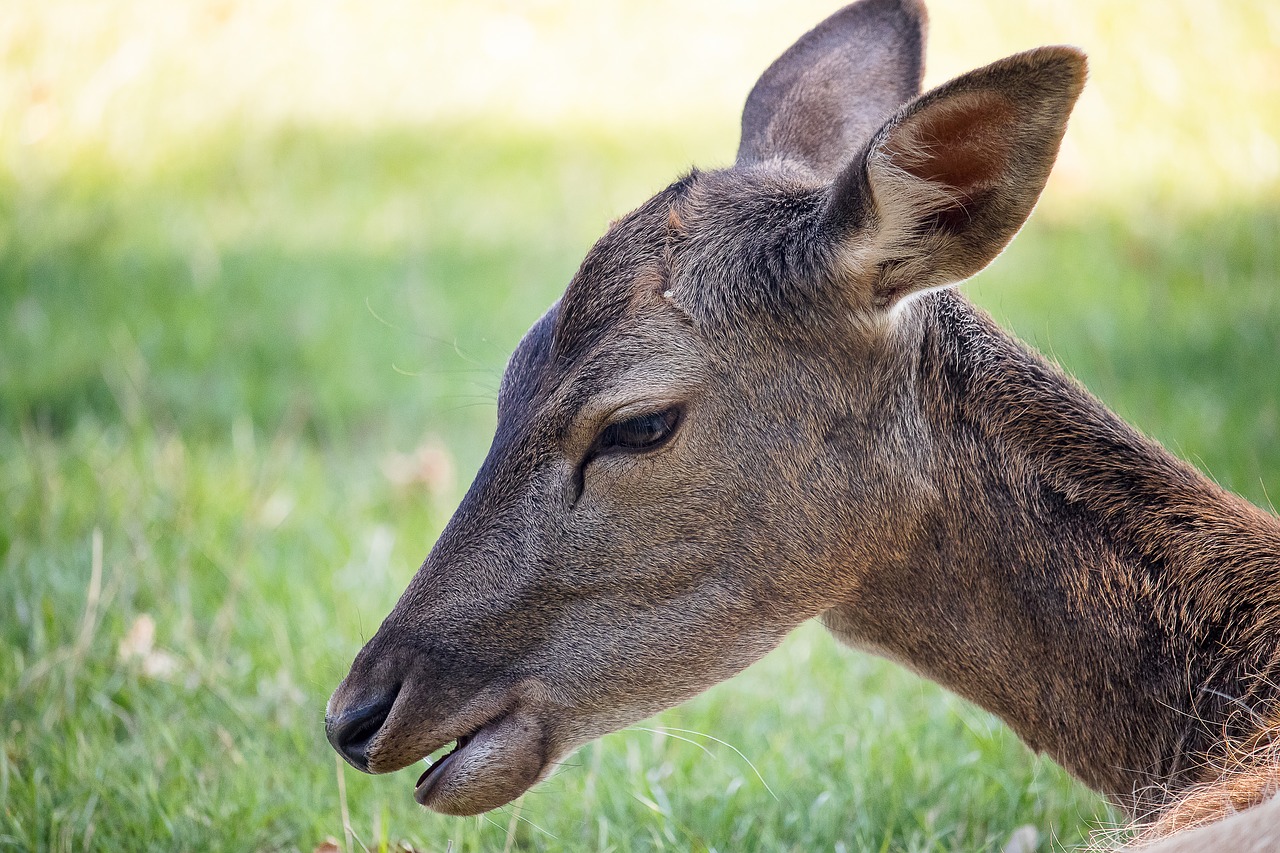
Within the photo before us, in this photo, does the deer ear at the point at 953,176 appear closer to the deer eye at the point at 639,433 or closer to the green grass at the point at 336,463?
the deer eye at the point at 639,433

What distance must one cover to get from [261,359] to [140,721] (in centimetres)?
295

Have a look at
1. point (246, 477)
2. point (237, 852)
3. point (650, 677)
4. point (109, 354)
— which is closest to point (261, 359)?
point (109, 354)

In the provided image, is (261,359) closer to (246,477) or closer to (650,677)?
(246,477)

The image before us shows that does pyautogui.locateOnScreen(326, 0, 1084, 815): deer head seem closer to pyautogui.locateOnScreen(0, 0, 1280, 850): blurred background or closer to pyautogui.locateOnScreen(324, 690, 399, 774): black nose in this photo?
pyautogui.locateOnScreen(324, 690, 399, 774): black nose

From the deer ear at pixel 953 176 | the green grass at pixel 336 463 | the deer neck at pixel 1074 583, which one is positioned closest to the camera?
the deer ear at pixel 953 176

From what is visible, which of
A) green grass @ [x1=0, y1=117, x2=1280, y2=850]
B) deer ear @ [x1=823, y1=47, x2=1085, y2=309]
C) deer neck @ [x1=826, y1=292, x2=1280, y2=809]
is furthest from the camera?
green grass @ [x1=0, y1=117, x2=1280, y2=850]

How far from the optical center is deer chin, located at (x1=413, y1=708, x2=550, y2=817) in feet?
8.95

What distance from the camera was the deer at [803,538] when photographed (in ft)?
8.86

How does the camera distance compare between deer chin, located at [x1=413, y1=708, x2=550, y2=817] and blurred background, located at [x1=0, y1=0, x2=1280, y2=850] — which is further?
blurred background, located at [x1=0, y1=0, x2=1280, y2=850]

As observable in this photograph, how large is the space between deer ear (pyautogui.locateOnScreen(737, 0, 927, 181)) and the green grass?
65 centimetres

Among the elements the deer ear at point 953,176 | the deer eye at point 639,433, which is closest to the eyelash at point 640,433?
the deer eye at point 639,433

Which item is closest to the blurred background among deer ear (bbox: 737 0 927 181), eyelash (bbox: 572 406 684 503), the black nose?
the black nose

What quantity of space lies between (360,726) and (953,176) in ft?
5.33

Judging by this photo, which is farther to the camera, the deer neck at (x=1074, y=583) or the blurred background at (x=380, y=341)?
the blurred background at (x=380, y=341)
